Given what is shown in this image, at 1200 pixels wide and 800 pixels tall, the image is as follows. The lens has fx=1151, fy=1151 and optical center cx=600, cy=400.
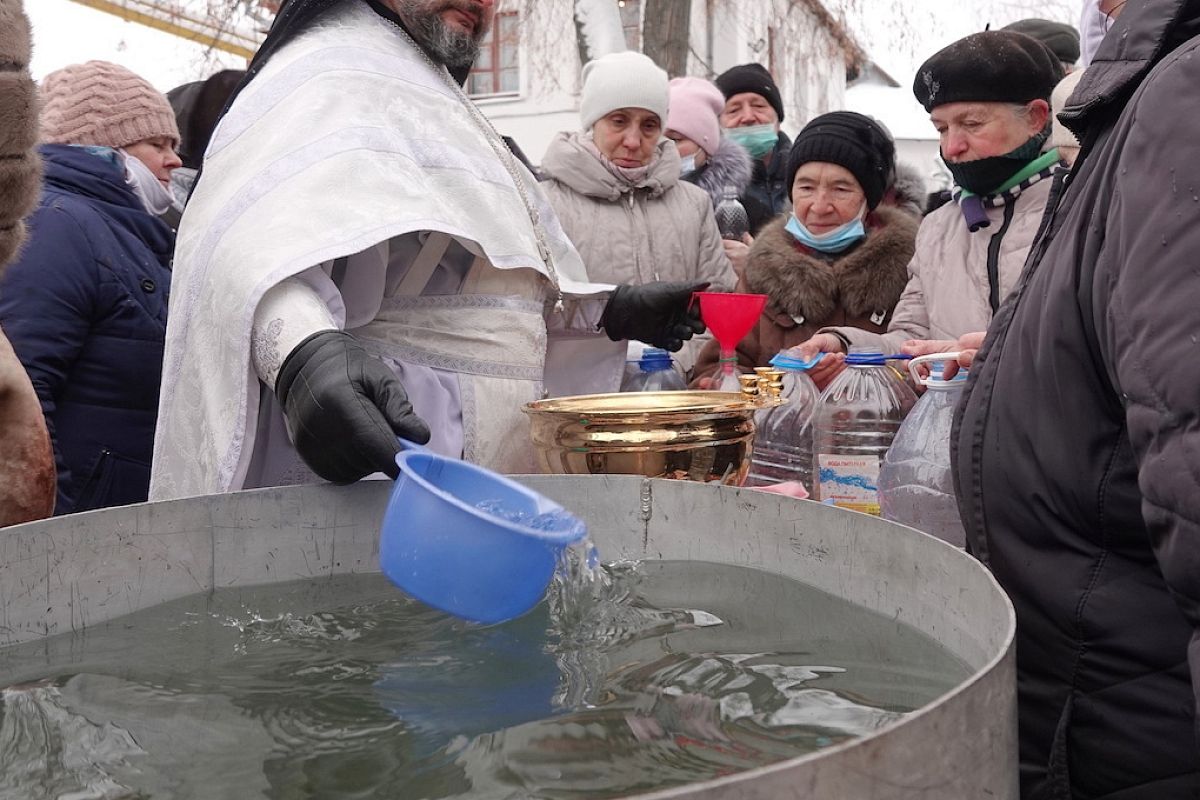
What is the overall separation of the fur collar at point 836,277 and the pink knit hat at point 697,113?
5.41 ft

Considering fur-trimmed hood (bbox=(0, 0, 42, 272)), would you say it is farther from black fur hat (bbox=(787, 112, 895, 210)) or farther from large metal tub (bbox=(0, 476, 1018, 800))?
black fur hat (bbox=(787, 112, 895, 210))

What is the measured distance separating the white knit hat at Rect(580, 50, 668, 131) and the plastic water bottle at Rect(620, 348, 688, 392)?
74.2 inches

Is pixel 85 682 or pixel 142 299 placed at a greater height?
pixel 142 299

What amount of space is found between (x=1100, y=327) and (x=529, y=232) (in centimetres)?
141

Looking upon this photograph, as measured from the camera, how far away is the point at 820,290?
12.3 ft

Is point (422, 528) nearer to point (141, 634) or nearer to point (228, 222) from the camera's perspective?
point (141, 634)

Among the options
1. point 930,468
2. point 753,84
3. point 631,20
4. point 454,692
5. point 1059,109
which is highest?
point 631,20

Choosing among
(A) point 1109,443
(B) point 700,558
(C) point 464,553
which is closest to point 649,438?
(B) point 700,558

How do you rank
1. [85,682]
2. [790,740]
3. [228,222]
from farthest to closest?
[228,222] → [85,682] → [790,740]

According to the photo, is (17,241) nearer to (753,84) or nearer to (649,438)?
(649,438)

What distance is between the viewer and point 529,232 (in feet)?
7.69

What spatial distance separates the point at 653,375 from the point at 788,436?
35cm

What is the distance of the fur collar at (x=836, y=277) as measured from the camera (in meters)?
3.76

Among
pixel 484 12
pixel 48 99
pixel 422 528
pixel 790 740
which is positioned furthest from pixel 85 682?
pixel 48 99
